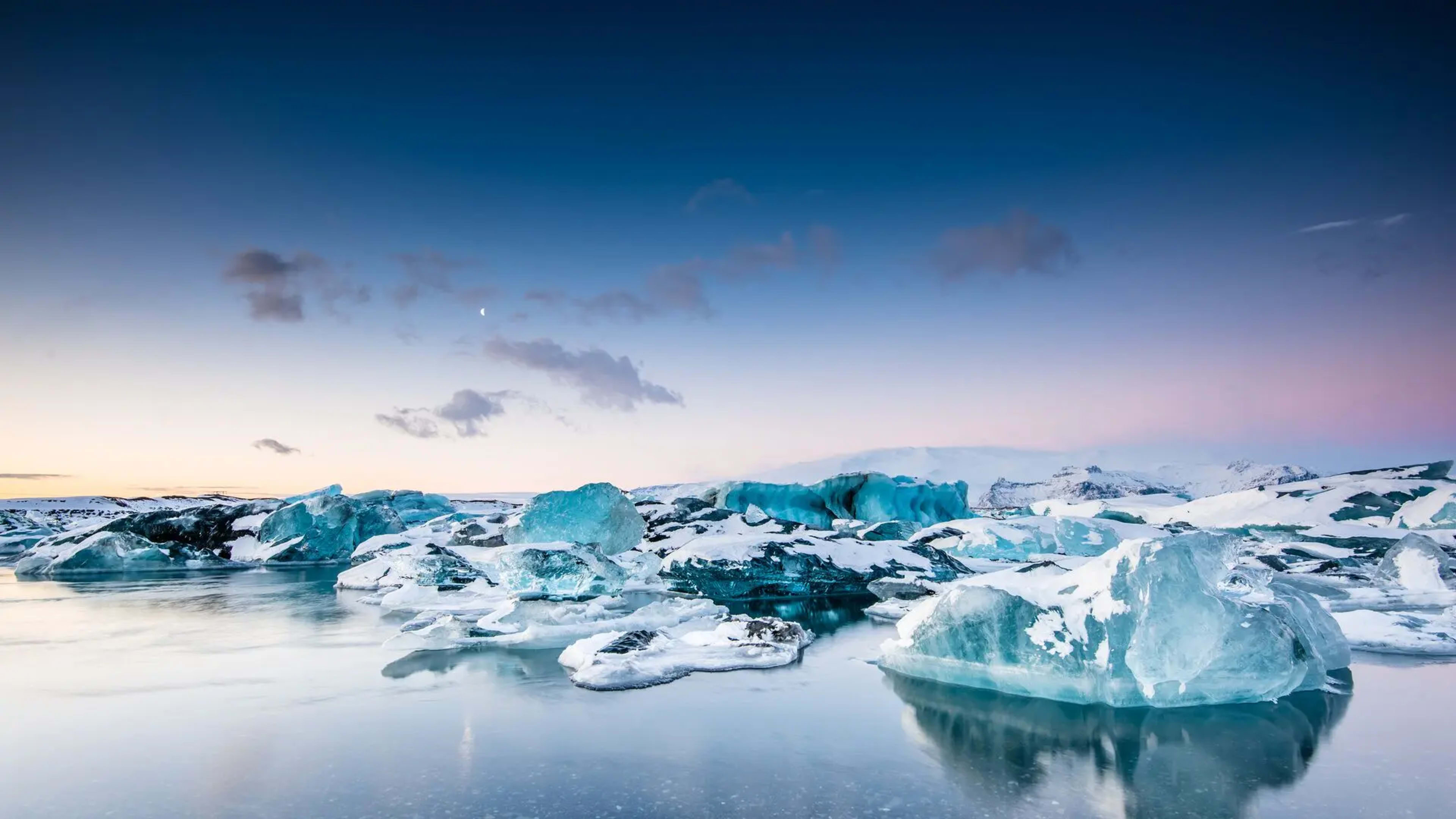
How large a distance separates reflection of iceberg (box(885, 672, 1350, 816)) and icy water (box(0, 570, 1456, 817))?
3 centimetres

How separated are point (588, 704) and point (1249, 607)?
7.76m

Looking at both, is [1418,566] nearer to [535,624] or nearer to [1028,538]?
[1028,538]

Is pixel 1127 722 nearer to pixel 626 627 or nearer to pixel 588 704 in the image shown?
pixel 588 704

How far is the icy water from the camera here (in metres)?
5.39

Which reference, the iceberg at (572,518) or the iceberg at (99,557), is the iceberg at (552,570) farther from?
the iceberg at (99,557)

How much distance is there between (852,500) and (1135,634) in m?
31.6

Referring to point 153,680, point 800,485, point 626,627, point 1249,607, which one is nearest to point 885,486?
point 800,485

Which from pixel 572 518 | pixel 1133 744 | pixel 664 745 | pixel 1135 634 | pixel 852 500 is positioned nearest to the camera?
pixel 664 745

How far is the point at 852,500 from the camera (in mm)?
39500

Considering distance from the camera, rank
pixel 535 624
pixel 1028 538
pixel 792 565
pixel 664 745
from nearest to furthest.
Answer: pixel 664 745 < pixel 535 624 < pixel 792 565 < pixel 1028 538

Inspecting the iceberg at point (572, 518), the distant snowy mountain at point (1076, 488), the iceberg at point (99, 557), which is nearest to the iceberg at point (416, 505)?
the iceberg at point (99, 557)

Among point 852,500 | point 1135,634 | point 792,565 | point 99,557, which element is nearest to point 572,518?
point 792,565

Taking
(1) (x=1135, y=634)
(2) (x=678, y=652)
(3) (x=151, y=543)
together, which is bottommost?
(2) (x=678, y=652)

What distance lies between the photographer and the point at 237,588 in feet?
74.0
